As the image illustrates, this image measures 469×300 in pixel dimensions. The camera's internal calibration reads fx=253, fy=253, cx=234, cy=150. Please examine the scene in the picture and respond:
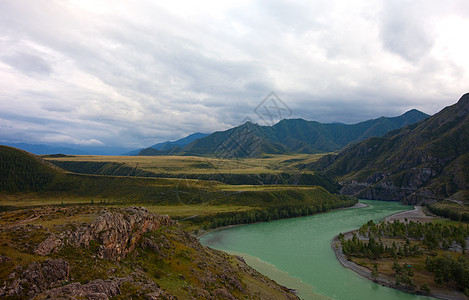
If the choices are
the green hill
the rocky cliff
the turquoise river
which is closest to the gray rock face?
the rocky cliff

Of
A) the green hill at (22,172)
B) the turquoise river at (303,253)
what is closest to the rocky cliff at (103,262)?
the turquoise river at (303,253)

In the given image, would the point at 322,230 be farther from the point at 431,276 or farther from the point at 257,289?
the point at 257,289

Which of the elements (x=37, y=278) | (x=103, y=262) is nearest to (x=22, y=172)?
(x=103, y=262)

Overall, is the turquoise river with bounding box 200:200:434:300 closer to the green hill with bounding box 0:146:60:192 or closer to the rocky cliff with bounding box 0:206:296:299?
the rocky cliff with bounding box 0:206:296:299

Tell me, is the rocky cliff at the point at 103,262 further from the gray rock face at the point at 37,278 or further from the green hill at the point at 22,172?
the green hill at the point at 22,172

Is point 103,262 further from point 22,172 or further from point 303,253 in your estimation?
point 22,172

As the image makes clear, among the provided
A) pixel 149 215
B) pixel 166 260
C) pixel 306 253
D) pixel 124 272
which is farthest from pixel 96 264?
pixel 306 253
